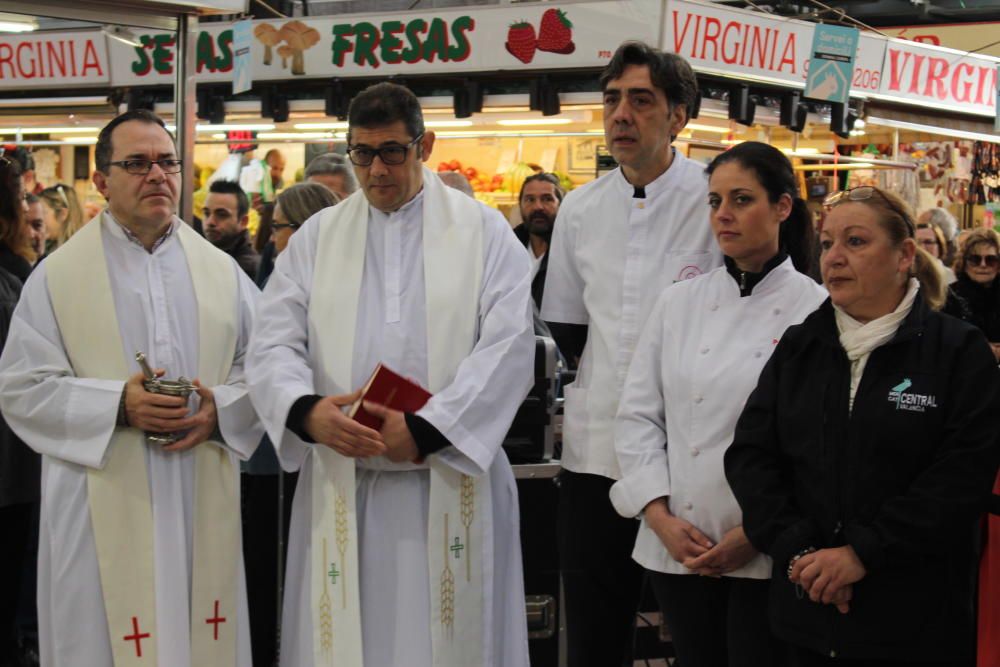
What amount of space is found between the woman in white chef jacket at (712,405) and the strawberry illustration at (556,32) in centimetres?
589

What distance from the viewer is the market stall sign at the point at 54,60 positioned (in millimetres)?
8398

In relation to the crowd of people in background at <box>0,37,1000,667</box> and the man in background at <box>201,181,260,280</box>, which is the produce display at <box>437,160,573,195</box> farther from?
the crowd of people in background at <box>0,37,1000,667</box>

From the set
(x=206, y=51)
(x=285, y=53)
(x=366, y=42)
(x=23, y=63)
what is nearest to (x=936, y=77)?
(x=366, y=42)

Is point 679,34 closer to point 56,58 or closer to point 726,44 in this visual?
point 726,44

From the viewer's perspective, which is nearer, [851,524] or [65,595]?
[851,524]

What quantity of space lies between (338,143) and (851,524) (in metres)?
7.40

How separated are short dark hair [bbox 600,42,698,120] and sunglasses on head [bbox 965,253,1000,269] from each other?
4.39m

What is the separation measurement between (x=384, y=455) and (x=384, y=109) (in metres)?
0.93

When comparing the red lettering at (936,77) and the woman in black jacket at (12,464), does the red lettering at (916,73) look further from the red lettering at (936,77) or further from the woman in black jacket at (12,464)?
the woman in black jacket at (12,464)

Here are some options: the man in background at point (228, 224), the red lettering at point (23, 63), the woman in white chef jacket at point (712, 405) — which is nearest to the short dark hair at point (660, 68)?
the woman in white chef jacket at point (712, 405)

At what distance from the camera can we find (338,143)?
9.57 m

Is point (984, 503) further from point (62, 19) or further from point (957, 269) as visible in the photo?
point (957, 269)

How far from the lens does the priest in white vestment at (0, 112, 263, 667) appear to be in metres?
3.41

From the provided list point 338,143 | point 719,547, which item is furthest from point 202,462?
point 338,143
